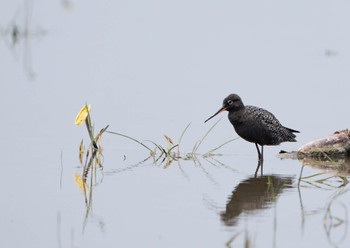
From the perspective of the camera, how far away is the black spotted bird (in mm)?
12312

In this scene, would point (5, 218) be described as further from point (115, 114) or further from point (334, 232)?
point (115, 114)

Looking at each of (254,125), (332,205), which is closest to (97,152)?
(254,125)

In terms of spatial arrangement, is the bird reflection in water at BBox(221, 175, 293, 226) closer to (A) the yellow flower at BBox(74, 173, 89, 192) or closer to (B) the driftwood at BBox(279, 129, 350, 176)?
(B) the driftwood at BBox(279, 129, 350, 176)

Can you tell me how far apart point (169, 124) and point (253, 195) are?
12.1 feet

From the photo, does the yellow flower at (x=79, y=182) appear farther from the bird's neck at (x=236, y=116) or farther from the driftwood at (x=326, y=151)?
the driftwood at (x=326, y=151)

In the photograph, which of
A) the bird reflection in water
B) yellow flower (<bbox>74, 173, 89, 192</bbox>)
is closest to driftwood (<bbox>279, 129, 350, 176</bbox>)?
the bird reflection in water

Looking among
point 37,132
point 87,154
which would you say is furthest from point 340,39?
point 87,154

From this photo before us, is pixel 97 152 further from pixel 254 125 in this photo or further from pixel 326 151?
pixel 326 151

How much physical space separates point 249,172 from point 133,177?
4.49 ft

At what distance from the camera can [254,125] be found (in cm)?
1231

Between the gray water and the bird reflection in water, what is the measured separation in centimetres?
2

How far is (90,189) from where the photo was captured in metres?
9.80

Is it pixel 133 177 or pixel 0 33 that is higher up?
pixel 0 33

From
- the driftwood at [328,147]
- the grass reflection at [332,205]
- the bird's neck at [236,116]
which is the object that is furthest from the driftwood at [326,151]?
the bird's neck at [236,116]
